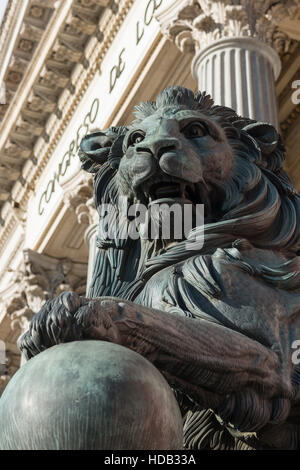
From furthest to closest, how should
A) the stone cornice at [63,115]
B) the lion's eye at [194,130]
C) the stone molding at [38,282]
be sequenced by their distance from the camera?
the stone molding at [38,282]
the stone cornice at [63,115]
the lion's eye at [194,130]

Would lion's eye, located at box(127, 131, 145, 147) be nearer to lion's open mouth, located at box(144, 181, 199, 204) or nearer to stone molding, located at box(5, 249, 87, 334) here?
lion's open mouth, located at box(144, 181, 199, 204)

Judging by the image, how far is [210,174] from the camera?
2.16 meters

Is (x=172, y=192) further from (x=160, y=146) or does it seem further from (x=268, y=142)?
(x=268, y=142)

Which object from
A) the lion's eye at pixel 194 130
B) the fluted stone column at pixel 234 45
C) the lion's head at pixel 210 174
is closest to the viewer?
the lion's head at pixel 210 174

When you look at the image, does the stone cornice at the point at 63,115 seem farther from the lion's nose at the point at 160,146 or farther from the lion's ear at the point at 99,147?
the lion's nose at the point at 160,146

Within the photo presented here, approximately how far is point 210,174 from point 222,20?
8.73 meters

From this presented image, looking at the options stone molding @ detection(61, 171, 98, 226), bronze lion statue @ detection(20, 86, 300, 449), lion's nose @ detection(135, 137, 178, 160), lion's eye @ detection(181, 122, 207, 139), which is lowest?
bronze lion statue @ detection(20, 86, 300, 449)

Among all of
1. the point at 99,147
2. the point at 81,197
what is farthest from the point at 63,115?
the point at 99,147

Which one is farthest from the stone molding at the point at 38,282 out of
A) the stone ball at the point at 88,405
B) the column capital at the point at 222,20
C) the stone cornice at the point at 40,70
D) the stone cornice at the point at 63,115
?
the stone ball at the point at 88,405

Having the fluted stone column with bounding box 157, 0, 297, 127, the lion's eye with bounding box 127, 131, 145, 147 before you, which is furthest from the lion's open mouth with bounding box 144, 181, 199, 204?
the fluted stone column with bounding box 157, 0, 297, 127

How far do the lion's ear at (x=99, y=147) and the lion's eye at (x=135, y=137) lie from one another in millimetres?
75

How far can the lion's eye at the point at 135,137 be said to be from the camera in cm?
223

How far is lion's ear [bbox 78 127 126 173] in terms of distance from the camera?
7.66 feet
